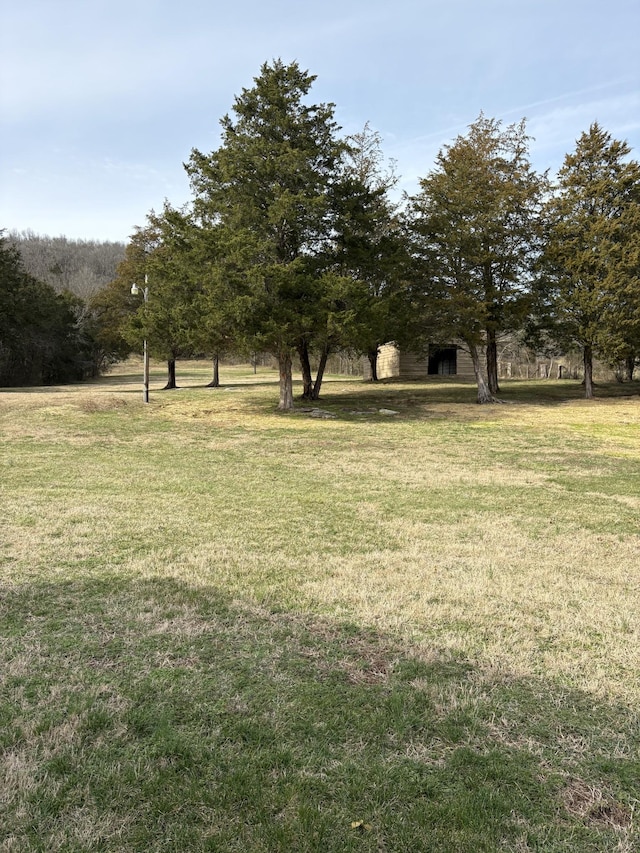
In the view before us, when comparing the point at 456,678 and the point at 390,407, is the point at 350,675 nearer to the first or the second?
the point at 456,678

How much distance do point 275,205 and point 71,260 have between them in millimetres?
61802

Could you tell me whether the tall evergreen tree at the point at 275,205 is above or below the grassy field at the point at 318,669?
above

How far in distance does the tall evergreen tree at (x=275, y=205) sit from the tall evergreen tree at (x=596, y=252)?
10.2 m

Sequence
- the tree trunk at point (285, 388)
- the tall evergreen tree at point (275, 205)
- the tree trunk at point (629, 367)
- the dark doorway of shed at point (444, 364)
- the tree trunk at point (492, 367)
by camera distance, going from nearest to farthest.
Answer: the tall evergreen tree at point (275, 205)
the tree trunk at point (285, 388)
the tree trunk at point (492, 367)
the tree trunk at point (629, 367)
the dark doorway of shed at point (444, 364)

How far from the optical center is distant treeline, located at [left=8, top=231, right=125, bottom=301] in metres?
58.1

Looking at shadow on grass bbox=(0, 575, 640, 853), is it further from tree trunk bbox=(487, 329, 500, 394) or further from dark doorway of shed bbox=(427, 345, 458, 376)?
dark doorway of shed bbox=(427, 345, 458, 376)

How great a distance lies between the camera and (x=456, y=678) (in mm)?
2777

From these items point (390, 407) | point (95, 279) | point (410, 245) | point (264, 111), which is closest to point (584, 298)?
point (410, 245)

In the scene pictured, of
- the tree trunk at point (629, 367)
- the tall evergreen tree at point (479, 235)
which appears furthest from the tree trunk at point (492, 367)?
the tree trunk at point (629, 367)

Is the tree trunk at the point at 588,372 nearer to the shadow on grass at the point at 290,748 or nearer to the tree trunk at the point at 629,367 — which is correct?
the tree trunk at the point at 629,367

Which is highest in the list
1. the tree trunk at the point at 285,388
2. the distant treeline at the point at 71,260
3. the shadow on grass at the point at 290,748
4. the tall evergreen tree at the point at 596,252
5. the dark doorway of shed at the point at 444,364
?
the distant treeline at the point at 71,260

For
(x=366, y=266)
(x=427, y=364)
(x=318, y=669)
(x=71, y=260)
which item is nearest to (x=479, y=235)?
(x=366, y=266)

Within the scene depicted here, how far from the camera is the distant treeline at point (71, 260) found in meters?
58.1

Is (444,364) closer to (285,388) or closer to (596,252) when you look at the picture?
(596,252)
